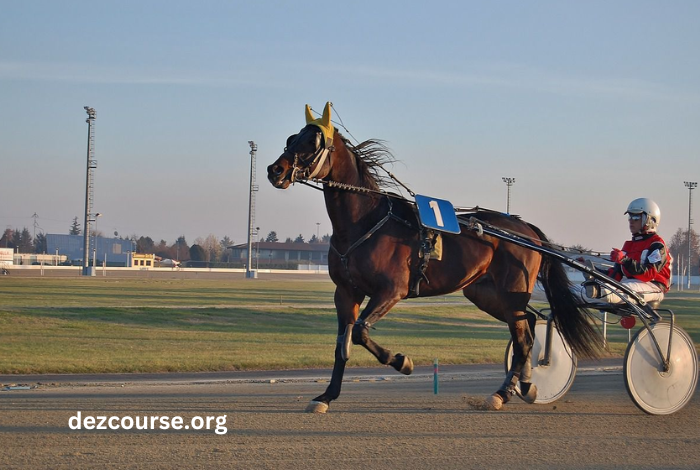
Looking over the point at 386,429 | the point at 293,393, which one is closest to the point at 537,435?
the point at 386,429

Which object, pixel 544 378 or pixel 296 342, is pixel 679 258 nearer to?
pixel 296 342

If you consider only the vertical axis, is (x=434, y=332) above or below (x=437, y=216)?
below

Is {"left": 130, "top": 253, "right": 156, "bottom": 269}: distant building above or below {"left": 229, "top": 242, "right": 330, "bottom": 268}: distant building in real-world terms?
below

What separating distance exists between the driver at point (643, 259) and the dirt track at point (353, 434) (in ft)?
3.46

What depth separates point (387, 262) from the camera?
6.45 m

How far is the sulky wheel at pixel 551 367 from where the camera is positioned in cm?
763

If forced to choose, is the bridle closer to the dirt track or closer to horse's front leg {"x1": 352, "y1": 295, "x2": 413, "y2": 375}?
horse's front leg {"x1": 352, "y1": 295, "x2": 413, "y2": 375}

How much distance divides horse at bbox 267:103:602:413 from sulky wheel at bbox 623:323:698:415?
624 mm

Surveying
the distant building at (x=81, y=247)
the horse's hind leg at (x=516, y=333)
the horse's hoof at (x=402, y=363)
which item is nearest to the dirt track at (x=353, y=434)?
the horse's hind leg at (x=516, y=333)

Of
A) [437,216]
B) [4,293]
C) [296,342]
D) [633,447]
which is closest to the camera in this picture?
[633,447]

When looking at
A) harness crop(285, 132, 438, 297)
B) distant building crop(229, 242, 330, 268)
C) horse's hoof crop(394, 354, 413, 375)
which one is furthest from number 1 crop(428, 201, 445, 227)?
distant building crop(229, 242, 330, 268)

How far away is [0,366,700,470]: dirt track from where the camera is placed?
15.7 ft

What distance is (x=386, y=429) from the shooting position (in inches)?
231

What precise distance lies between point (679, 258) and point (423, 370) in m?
75.3
